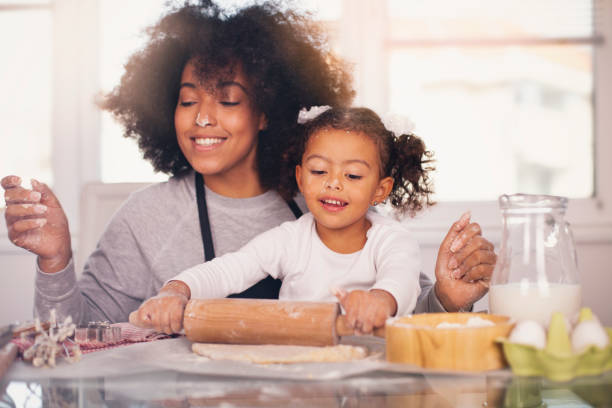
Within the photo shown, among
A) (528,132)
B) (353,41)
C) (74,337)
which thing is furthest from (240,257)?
(528,132)

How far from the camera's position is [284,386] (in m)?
0.67

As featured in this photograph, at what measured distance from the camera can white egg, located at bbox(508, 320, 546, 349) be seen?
66 centimetres

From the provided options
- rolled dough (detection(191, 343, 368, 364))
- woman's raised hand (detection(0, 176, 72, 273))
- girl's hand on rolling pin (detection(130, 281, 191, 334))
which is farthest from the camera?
woman's raised hand (detection(0, 176, 72, 273))

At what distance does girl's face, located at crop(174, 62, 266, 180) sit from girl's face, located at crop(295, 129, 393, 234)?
266mm

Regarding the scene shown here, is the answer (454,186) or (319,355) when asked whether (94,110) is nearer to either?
(454,186)

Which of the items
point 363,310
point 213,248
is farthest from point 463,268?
point 213,248

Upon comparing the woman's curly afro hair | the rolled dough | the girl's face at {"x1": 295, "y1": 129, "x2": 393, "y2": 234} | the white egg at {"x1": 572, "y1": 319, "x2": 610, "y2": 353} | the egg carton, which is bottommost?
the rolled dough

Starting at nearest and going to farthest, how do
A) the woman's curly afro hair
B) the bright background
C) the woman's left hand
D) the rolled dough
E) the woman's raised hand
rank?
the rolled dough < the woman's raised hand < the woman's left hand < the woman's curly afro hair < the bright background

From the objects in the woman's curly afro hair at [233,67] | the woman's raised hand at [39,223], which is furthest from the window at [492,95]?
the woman's raised hand at [39,223]

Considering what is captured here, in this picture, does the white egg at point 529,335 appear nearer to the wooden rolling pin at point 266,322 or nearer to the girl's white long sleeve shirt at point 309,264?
the wooden rolling pin at point 266,322

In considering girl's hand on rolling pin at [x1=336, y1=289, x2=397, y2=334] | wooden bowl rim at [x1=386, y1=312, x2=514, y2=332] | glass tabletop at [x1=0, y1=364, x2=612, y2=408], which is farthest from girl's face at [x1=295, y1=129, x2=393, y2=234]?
glass tabletop at [x1=0, y1=364, x2=612, y2=408]

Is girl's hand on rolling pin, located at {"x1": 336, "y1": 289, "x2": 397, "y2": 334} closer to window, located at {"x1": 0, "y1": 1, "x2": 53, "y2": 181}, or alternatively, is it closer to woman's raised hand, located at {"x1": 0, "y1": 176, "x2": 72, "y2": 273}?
woman's raised hand, located at {"x1": 0, "y1": 176, "x2": 72, "y2": 273}

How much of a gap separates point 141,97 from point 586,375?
136 centimetres

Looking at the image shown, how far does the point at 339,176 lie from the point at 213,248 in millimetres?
450
